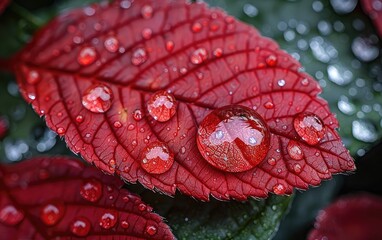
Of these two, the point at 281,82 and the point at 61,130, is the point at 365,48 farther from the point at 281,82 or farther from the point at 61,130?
the point at 61,130

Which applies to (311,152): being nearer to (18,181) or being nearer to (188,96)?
(188,96)

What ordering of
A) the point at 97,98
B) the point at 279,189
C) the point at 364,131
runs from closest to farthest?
the point at 279,189 → the point at 97,98 → the point at 364,131

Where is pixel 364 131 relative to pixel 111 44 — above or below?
below

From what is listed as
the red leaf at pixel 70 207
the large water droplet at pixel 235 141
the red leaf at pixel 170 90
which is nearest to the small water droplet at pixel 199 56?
the red leaf at pixel 170 90

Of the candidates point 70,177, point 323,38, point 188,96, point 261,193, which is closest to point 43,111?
point 70,177

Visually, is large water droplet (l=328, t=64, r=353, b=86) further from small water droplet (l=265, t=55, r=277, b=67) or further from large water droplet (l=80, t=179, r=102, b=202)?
large water droplet (l=80, t=179, r=102, b=202)

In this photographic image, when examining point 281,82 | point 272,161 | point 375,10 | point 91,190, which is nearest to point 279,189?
point 272,161
